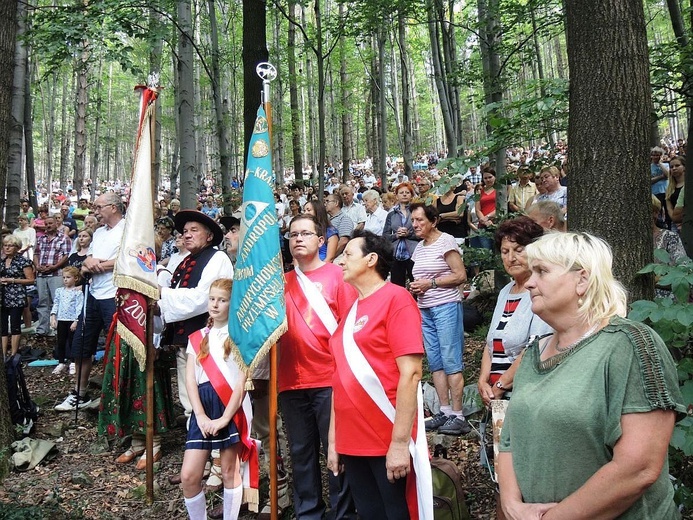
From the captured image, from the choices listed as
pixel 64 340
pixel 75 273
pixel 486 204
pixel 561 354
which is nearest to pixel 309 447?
pixel 561 354

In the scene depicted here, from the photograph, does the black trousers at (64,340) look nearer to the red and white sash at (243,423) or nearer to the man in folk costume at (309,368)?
the red and white sash at (243,423)

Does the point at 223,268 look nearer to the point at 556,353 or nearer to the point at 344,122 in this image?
→ the point at 556,353

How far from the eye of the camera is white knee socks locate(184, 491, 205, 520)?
4136mm

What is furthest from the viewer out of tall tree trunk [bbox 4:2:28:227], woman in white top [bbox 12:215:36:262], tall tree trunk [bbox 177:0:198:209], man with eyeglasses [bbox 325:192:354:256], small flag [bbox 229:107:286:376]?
woman in white top [bbox 12:215:36:262]

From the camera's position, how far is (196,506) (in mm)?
4160

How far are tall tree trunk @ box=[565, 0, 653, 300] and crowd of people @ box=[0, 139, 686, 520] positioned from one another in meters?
0.44

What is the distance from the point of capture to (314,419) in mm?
4230

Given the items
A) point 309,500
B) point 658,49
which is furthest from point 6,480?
point 658,49

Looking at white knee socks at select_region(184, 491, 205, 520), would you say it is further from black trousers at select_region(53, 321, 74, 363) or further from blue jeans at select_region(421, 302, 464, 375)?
black trousers at select_region(53, 321, 74, 363)

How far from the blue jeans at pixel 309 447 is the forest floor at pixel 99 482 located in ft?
2.21

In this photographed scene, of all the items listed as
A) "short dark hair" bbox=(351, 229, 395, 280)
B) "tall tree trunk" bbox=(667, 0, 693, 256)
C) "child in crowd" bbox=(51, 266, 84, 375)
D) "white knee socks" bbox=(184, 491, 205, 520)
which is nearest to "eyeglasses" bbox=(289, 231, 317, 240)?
"short dark hair" bbox=(351, 229, 395, 280)

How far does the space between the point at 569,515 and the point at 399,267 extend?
21.0 ft

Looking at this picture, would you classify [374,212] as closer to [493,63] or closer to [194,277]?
[493,63]

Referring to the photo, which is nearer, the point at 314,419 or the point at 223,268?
the point at 314,419
